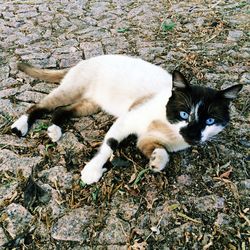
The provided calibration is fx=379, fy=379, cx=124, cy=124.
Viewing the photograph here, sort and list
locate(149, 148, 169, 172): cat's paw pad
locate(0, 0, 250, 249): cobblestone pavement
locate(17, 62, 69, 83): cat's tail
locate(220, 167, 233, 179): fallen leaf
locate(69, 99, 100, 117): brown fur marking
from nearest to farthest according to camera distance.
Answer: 1. locate(0, 0, 250, 249): cobblestone pavement
2. locate(149, 148, 169, 172): cat's paw pad
3. locate(220, 167, 233, 179): fallen leaf
4. locate(69, 99, 100, 117): brown fur marking
5. locate(17, 62, 69, 83): cat's tail

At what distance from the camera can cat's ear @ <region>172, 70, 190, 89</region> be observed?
2.94m

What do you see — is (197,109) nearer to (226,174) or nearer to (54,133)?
(226,174)

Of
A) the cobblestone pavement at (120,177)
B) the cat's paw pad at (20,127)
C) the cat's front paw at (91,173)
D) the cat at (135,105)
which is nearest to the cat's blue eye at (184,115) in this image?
the cat at (135,105)

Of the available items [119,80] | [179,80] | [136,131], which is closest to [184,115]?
[179,80]

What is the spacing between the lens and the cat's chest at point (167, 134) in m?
3.19

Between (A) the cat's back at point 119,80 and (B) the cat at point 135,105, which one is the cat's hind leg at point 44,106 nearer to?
(B) the cat at point 135,105

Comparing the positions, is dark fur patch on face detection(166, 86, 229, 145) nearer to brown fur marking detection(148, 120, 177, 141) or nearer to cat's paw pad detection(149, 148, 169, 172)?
brown fur marking detection(148, 120, 177, 141)

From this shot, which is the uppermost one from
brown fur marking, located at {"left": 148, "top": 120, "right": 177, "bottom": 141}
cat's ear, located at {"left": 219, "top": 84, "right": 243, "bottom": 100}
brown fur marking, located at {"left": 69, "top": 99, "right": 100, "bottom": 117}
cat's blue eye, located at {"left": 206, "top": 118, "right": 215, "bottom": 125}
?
cat's ear, located at {"left": 219, "top": 84, "right": 243, "bottom": 100}

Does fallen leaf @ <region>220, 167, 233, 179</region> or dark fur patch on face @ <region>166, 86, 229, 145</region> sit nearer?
dark fur patch on face @ <region>166, 86, 229, 145</region>

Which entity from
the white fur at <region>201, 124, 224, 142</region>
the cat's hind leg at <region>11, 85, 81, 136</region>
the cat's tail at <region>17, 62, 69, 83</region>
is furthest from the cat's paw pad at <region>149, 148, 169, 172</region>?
the cat's tail at <region>17, 62, 69, 83</region>

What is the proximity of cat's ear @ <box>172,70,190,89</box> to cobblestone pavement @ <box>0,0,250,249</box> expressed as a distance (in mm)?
682

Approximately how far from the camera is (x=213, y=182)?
312 centimetres

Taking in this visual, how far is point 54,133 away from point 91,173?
0.66 meters

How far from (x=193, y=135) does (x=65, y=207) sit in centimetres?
111
